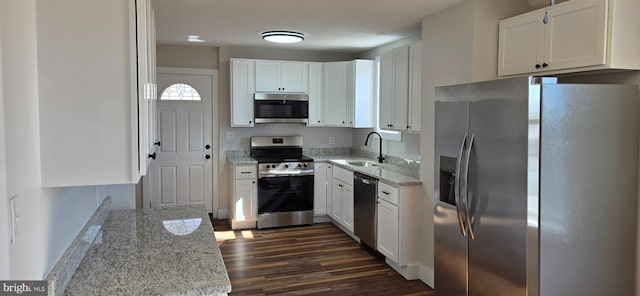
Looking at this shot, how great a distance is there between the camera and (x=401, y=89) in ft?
13.6

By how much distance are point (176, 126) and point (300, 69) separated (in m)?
1.77

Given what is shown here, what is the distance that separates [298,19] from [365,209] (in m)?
1.97

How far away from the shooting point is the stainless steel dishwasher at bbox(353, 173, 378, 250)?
4215mm

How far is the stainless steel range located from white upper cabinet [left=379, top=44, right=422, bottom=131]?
1.34 m

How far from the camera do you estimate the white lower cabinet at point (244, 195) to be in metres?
5.26

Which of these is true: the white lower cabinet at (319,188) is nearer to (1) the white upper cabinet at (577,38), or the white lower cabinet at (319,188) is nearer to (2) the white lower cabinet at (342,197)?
(2) the white lower cabinet at (342,197)

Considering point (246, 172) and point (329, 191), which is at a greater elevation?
point (246, 172)

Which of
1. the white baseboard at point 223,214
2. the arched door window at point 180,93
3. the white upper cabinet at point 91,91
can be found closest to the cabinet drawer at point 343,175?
the white baseboard at point 223,214

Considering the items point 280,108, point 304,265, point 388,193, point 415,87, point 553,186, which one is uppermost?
point 415,87

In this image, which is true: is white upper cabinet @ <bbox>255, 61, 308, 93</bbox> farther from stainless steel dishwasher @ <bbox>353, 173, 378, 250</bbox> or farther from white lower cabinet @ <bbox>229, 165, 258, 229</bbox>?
stainless steel dishwasher @ <bbox>353, 173, 378, 250</bbox>

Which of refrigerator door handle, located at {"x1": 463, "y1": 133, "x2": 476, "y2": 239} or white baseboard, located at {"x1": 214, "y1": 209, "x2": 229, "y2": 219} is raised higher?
refrigerator door handle, located at {"x1": 463, "y1": 133, "x2": 476, "y2": 239}

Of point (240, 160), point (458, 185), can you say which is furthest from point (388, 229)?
point (240, 160)

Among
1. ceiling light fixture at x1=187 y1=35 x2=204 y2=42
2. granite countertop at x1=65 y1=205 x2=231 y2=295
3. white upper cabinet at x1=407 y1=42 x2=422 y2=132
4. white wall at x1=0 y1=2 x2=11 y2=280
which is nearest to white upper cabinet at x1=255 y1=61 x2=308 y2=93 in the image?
ceiling light fixture at x1=187 y1=35 x2=204 y2=42

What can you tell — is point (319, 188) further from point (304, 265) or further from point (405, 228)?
point (405, 228)
